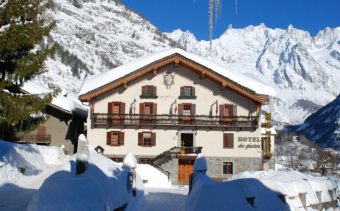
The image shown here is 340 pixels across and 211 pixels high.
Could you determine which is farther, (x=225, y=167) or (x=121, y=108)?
(x=121, y=108)

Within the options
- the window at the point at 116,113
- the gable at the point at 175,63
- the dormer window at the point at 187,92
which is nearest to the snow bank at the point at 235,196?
the gable at the point at 175,63

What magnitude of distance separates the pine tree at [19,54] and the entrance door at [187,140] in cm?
2087

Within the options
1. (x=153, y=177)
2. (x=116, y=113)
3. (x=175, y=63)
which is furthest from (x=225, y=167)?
(x=116, y=113)

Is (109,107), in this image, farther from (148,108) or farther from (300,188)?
(300,188)

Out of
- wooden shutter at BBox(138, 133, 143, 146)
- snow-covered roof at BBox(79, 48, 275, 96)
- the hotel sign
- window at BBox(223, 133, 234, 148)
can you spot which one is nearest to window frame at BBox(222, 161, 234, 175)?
window at BBox(223, 133, 234, 148)

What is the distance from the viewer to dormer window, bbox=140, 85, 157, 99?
4097 cm

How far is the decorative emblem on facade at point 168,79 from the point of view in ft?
135

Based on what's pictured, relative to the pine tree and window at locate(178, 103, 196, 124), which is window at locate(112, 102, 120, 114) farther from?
the pine tree

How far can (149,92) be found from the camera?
41156 millimetres

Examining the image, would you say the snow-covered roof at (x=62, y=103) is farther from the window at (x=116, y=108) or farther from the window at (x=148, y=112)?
the window at (x=148, y=112)

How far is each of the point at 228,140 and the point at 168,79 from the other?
7252mm

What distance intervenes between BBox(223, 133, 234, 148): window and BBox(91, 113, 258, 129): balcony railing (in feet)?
2.47

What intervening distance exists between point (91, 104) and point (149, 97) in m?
4.94

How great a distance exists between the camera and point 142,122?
132 feet
